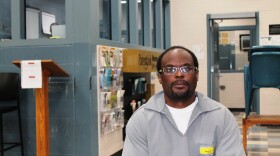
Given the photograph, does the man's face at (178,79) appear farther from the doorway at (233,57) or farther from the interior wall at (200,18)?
the doorway at (233,57)

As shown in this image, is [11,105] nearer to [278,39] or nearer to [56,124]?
[56,124]

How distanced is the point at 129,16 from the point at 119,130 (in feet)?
6.12

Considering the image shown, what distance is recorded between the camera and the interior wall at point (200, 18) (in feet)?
24.0

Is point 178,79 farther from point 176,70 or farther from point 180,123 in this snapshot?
point 180,123

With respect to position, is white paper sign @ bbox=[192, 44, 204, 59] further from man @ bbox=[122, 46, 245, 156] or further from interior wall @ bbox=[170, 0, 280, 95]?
man @ bbox=[122, 46, 245, 156]

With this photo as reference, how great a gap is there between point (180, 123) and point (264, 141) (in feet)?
14.5

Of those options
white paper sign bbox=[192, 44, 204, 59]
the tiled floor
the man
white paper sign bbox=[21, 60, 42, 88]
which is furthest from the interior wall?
the man

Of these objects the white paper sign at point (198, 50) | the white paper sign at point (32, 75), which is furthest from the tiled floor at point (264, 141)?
the white paper sign at point (32, 75)

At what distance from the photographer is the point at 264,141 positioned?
5.77 metres

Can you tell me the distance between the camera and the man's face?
1762 millimetres

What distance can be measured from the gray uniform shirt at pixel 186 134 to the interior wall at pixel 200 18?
5829 millimetres

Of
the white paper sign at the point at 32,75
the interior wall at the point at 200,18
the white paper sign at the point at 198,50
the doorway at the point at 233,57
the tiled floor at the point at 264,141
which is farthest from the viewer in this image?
the doorway at the point at 233,57

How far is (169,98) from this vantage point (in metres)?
1.82

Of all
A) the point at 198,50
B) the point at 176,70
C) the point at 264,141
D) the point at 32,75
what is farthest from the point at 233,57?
the point at 176,70
